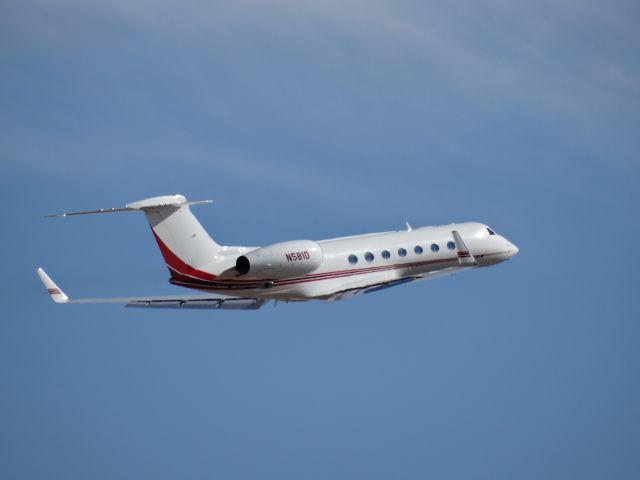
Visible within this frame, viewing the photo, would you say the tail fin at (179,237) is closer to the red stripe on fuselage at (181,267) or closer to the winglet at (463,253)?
the red stripe on fuselage at (181,267)

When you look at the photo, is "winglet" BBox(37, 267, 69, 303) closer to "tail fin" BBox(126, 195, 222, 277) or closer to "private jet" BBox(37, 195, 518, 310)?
"private jet" BBox(37, 195, 518, 310)

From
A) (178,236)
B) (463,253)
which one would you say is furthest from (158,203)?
(463,253)

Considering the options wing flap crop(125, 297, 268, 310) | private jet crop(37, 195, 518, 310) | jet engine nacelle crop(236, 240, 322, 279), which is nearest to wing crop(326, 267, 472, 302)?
private jet crop(37, 195, 518, 310)

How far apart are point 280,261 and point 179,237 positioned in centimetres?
439

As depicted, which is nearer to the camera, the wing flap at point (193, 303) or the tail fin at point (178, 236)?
the tail fin at point (178, 236)

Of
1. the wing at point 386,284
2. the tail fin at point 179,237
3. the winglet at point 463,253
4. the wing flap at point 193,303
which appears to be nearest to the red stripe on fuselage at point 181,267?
the tail fin at point 179,237

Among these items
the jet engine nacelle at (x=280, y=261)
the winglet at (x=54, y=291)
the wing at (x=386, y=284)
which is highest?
the winglet at (x=54, y=291)

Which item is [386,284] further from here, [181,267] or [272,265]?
[181,267]

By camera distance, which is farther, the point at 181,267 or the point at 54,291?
the point at 54,291

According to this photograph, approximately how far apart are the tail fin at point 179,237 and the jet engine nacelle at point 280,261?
167 cm

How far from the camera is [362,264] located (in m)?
58.5

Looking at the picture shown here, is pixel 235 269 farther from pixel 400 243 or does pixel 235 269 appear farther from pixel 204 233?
pixel 400 243

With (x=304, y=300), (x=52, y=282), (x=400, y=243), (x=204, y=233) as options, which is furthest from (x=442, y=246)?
(x=52, y=282)

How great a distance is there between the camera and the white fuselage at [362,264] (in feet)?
184
